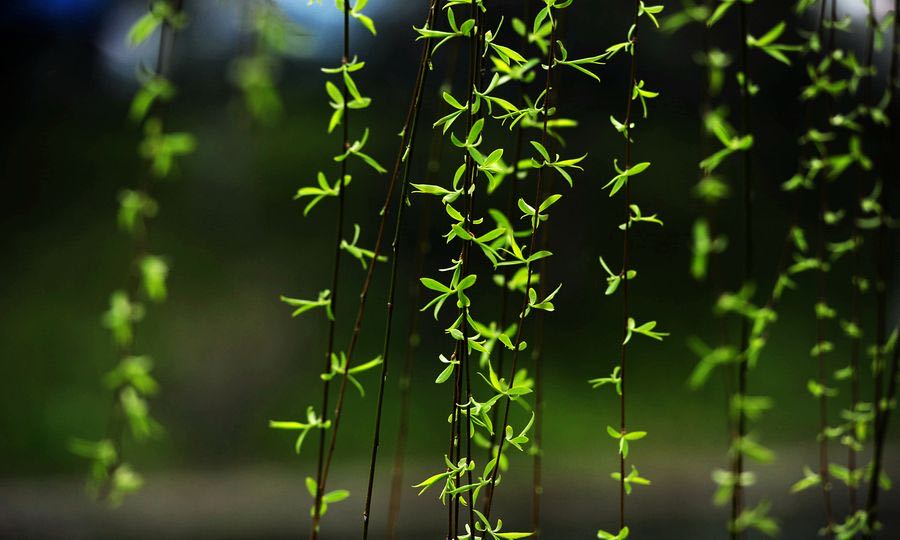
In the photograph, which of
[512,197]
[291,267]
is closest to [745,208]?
[512,197]

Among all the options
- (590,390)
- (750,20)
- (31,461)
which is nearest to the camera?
(750,20)

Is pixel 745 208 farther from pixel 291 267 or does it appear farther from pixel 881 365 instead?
pixel 291 267

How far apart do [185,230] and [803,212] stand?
5.59 ft

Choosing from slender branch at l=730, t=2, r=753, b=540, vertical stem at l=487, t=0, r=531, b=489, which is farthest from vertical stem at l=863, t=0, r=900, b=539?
vertical stem at l=487, t=0, r=531, b=489

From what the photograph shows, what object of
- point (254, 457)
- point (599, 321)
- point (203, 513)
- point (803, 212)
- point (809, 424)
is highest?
point (803, 212)

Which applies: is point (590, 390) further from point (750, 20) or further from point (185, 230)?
point (185, 230)

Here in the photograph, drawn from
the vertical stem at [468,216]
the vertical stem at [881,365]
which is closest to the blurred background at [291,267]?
the vertical stem at [881,365]

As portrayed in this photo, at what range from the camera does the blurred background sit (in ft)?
6.51

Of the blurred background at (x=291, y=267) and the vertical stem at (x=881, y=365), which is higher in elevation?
the blurred background at (x=291, y=267)

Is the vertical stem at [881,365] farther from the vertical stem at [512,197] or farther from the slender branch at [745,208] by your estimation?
the vertical stem at [512,197]

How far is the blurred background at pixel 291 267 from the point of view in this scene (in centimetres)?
199

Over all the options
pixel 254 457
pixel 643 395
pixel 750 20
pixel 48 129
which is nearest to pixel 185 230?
pixel 48 129

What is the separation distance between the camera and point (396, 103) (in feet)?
6.89

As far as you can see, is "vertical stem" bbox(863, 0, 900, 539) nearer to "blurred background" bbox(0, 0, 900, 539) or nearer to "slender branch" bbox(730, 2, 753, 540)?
"slender branch" bbox(730, 2, 753, 540)
